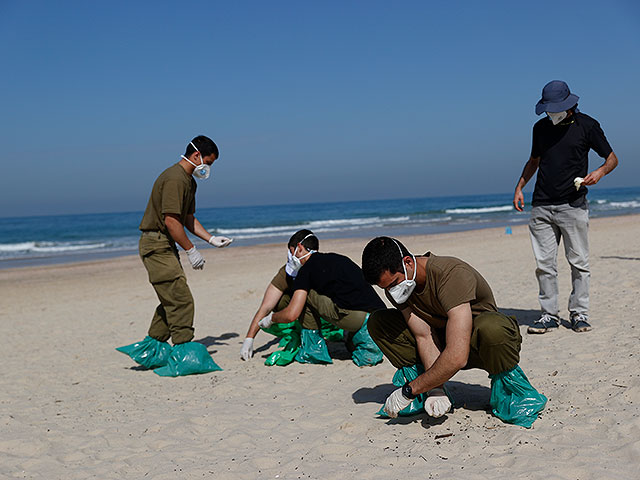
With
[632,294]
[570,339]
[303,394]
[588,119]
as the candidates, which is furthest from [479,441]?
[632,294]

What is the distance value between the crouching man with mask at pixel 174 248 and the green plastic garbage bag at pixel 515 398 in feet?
8.73

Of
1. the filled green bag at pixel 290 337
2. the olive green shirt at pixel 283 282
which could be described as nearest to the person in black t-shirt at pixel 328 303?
the filled green bag at pixel 290 337

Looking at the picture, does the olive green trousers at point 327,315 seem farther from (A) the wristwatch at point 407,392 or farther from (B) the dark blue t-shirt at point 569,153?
(B) the dark blue t-shirt at point 569,153

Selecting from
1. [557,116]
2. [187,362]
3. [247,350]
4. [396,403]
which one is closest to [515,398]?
[396,403]

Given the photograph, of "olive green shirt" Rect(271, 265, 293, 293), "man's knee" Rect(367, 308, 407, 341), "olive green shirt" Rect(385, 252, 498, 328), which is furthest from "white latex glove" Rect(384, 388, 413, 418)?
"olive green shirt" Rect(271, 265, 293, 293)

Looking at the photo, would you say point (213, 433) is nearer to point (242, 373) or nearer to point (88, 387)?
point (242, 373)

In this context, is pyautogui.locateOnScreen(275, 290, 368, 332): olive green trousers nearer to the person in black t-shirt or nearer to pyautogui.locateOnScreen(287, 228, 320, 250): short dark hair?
the person in black t-shirt

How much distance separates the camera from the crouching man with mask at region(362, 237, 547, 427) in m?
2.86

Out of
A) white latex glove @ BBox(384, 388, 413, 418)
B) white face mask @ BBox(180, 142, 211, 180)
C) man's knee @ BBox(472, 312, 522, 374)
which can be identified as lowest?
white latex glove @ BBox(384, 388, 413, 418)

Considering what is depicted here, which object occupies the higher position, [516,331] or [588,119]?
[588,119]

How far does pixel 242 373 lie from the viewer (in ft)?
16.1

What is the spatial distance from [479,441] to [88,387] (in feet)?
10.8

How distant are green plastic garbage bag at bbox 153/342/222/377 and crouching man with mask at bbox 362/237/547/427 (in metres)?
2.17

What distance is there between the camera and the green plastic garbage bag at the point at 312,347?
490cm
